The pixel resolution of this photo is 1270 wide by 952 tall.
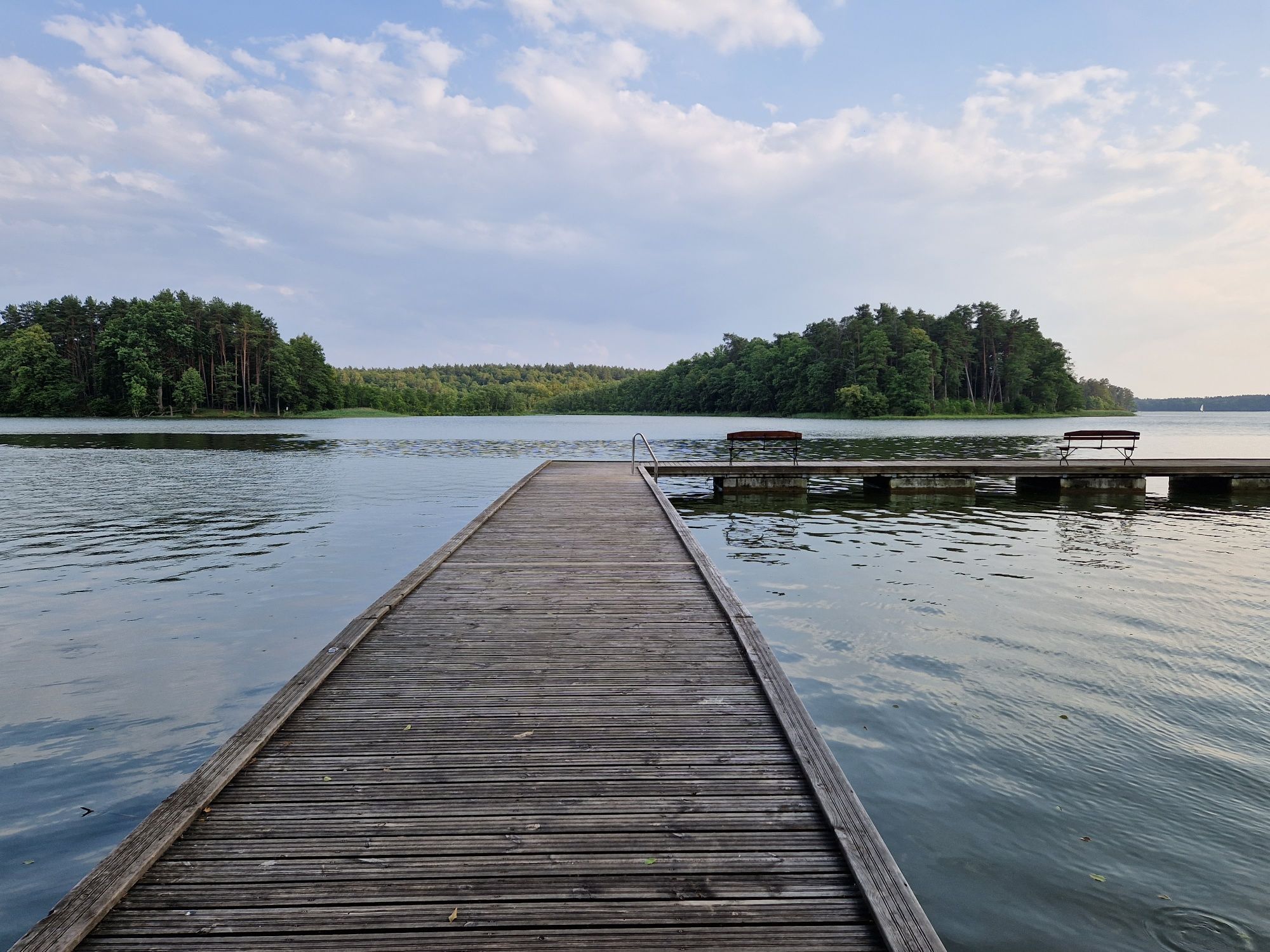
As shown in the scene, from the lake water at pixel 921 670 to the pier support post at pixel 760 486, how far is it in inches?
88.3

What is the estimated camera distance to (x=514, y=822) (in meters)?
2.84

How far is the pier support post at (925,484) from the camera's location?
19.8 metres

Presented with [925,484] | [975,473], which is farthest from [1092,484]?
[925,484]

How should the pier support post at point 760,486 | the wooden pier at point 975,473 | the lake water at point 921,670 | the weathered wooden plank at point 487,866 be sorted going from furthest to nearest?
the pier support post at point 760,486, the wooden pier at point 975,473, the lake water at point 921,670, the weathered wooden plank at point 487,866

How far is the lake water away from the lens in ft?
11.8

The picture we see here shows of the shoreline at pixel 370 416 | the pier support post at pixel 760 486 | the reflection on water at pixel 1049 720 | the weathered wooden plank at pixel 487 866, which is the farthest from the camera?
the shoreline at pixel 370 416

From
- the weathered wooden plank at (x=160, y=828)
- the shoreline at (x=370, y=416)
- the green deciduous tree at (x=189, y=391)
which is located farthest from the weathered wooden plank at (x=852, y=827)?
the green deciduous tree at (x=189, y=391)

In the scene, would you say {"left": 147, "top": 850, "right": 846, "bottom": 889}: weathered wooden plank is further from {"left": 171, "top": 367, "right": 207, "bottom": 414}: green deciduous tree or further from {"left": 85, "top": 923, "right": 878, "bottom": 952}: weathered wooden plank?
{"left": 171, "top": 367, "right": 207, "bottom": 414}: green deciduous tree

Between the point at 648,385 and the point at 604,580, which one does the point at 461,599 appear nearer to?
the point at 604,580

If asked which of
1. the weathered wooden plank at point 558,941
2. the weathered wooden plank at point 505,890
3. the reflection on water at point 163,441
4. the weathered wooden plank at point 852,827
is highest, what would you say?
the reflection on water at point 163,441

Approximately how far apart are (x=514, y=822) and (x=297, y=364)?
9915 cm

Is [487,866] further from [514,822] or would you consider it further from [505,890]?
[514,822]

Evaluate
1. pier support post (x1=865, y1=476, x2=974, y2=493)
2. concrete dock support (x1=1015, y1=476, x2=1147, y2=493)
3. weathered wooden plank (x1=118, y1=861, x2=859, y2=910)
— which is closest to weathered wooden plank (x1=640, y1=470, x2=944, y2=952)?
weathered wooden plank (x1=118, y1=861, x2=859, y2=910)

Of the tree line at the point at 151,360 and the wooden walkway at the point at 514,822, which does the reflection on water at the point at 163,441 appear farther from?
the tree line at the point at 151,360
